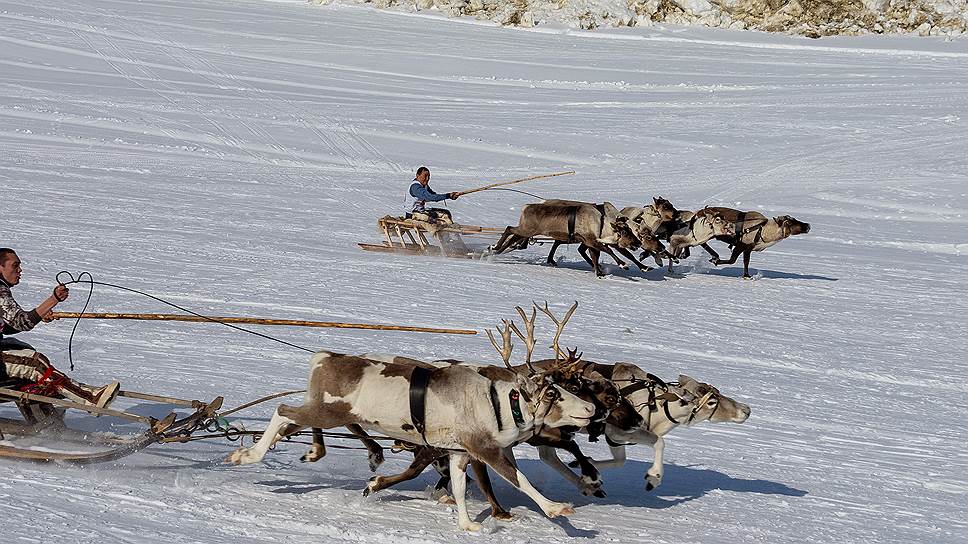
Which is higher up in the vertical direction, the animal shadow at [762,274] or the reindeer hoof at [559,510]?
the animal shadow at [762,274]

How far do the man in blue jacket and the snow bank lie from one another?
25983mm

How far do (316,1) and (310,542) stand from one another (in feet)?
132

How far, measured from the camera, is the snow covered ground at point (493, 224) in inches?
277

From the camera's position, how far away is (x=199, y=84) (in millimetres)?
29438

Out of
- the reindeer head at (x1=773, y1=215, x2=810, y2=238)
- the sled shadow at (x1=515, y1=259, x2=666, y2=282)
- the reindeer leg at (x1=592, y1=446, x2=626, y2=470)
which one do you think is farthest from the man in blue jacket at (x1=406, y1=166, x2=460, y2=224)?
the reindeer leg at (x1=592, y1=446, x2=626, y2=470)

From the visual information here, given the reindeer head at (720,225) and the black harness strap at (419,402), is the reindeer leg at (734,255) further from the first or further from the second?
the black harness strap at (419,402)

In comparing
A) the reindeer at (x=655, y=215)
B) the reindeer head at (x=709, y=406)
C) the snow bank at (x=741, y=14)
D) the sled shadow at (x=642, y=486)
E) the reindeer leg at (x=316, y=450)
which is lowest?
the sled shadow at (x=642, y=486)

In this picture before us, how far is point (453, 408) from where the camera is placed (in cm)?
633

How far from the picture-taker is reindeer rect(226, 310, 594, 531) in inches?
247

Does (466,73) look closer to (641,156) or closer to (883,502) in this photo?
(641,156)

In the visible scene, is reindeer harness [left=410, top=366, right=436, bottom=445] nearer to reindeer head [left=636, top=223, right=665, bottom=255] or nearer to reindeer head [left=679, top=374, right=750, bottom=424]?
reindeer head [left=679, top=374, right=750, bottom=424]

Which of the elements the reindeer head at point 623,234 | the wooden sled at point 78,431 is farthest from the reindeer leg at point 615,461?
the reindeer head at point 623,234

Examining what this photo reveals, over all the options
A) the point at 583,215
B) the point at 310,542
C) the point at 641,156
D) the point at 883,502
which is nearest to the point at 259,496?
the point at 310,542

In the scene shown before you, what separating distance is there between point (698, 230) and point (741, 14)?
92.4 ft
